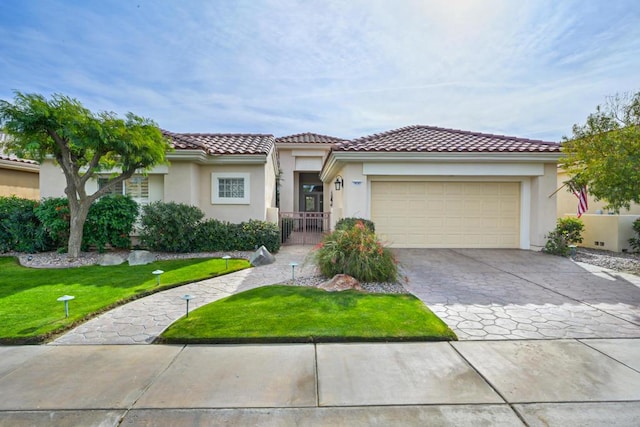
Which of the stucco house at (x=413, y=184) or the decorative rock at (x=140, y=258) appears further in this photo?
the stucco house at (x=413, y=184)

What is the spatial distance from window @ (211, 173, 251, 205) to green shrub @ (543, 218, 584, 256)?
1156 cm

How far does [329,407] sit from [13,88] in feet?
36.5

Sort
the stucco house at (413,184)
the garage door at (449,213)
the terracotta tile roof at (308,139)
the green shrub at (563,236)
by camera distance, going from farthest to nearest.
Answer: the terracotta tile roof at (308,139)
the garage door at (449,213)
the stucco house at (413,184)
the green shrub at (563,236)

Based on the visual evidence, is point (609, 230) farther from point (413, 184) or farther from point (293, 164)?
point (293, 164)

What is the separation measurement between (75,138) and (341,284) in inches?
323

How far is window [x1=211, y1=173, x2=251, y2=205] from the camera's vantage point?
41.9ft

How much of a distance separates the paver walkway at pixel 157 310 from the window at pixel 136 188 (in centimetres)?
668

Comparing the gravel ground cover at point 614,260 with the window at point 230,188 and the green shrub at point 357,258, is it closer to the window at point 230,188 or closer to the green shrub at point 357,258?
the green shrub at point 357,258

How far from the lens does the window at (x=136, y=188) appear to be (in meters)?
12.5

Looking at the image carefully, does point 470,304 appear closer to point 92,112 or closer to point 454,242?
point 454,242

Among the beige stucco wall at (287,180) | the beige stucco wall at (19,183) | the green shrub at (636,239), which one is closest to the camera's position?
the green shrub at (636,239)

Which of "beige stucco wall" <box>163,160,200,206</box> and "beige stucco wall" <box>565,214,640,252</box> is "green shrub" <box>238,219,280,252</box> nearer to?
"beige stucco wall" <box>163,160,200,206</box>

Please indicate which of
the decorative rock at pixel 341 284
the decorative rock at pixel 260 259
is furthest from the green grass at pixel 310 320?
Answer: the decorative rock at pixel 260 259

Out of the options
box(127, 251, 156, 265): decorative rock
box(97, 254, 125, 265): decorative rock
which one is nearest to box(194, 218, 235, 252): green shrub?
box(127, 251, 156, 265): decorative rock
